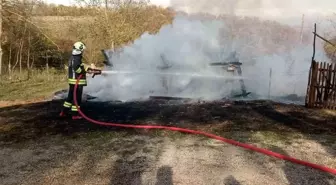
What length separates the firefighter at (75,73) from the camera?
8648mm

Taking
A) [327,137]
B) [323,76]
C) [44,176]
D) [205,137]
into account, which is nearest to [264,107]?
[323,76]

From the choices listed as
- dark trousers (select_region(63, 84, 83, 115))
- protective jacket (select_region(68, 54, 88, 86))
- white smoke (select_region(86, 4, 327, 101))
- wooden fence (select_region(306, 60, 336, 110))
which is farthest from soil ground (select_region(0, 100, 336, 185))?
white smoke (select_region(86, 4, 327, 101))

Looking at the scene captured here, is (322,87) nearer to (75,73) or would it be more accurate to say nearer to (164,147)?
(164,147)

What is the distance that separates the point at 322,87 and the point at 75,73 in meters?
7.44

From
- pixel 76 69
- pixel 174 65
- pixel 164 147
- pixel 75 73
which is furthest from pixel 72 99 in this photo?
pixel 174 65

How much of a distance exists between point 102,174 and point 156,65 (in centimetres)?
887

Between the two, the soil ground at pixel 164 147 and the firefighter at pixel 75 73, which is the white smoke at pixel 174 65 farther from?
the firefighter at pixel 75 73

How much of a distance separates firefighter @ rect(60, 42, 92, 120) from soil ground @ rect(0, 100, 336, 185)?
0.37 metres

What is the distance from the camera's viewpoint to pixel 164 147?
Result: 21.0 ft

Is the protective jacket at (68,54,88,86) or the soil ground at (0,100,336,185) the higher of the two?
the protective jacket at (68,54,88,86)

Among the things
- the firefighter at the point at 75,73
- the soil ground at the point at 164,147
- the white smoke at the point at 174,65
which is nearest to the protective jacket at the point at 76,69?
the firefighter at the point at 75,73

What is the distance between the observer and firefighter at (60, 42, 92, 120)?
8648 mm

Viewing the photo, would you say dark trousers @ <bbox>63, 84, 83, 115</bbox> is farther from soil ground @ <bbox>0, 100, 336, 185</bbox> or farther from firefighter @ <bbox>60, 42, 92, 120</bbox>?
soil ground @ <bbox>0, 100, 336, 185</bbox>

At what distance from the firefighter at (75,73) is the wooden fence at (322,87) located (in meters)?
6.80
